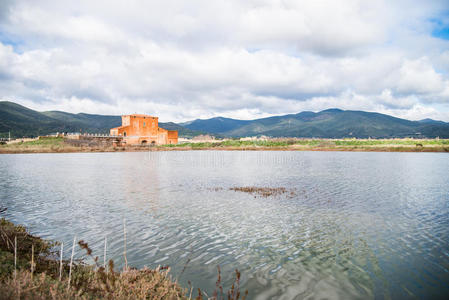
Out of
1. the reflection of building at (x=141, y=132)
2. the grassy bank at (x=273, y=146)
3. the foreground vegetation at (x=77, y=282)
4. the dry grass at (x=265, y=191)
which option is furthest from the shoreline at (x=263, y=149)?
the foreground vegetation at (x=77, y=282)

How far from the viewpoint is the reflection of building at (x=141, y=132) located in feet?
346

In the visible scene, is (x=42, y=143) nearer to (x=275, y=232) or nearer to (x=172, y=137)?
(x=172, y=137)

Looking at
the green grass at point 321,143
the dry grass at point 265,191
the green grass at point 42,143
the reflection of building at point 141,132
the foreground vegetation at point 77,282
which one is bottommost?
the dry grass at point 265,191

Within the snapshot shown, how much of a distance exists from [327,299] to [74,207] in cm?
1368

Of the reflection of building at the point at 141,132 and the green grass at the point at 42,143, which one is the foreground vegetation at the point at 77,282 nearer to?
the green grass at the point at 42,143

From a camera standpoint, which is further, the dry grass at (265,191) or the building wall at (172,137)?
the building wall at (172,137)

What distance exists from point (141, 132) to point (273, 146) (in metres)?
49.3

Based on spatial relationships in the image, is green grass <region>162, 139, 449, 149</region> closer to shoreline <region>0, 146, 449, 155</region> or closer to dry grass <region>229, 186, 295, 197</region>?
shoreline <region>0, 146, 449, 155</region>

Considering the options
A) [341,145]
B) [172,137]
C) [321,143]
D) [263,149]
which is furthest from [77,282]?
[172,137]

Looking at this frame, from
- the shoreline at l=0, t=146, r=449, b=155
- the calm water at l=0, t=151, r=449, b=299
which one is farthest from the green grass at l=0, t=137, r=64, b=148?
the calm water at l=0, t=151, r=449, b=299

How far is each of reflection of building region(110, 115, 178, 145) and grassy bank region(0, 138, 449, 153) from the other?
8505 mm

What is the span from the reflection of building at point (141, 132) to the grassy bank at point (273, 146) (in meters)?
8.51

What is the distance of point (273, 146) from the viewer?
3676 inches

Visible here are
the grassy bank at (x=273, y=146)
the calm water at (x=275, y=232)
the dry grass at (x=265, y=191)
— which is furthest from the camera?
the grassy bank at (x=273, y=146)
